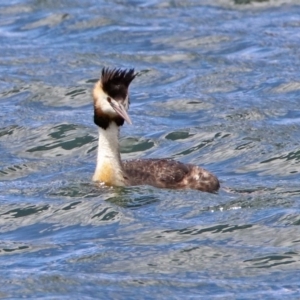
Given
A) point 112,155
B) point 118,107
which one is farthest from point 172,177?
point 118,107

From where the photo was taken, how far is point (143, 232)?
46.0 feet

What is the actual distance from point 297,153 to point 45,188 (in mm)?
3171

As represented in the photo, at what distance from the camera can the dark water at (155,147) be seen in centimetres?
1284

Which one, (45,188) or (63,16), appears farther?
(63,16)

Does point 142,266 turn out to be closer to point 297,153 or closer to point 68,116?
point 297,153

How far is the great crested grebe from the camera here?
49.5ft

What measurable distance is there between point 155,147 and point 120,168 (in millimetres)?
2755

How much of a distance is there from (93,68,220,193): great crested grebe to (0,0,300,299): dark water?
12 cm

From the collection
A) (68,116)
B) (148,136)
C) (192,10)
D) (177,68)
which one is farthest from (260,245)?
(192,10)

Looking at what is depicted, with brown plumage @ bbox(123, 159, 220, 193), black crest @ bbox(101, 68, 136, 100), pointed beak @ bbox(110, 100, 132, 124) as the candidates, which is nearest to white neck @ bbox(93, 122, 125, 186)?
brown plumage @ bbox(123, 159, 220, 193)

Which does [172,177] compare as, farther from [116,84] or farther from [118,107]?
[116,84]

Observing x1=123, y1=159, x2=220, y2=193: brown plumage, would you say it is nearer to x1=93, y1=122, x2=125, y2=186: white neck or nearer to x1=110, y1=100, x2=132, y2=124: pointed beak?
x1=93, y1=122, x2=125, y2=186: white neck

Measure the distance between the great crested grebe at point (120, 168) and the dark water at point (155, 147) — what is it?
0.40 feet

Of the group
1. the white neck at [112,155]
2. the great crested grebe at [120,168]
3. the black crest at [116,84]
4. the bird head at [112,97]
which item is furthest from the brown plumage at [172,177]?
the black crest at [116,84]
